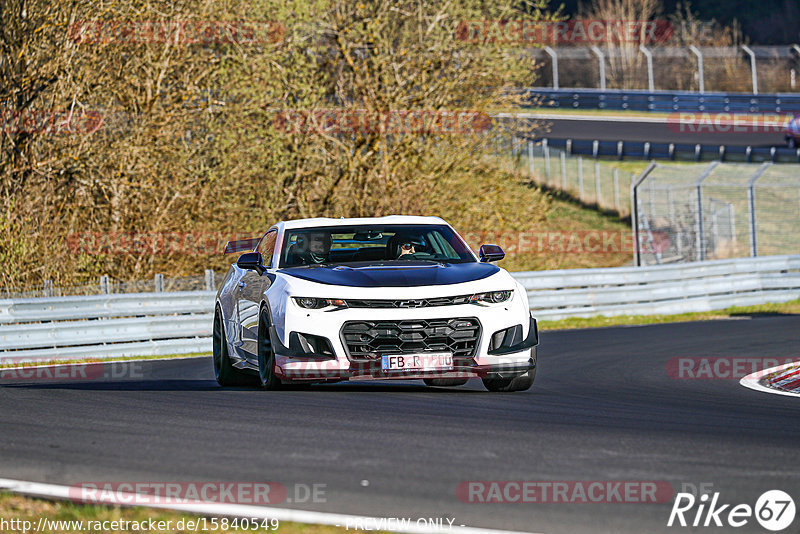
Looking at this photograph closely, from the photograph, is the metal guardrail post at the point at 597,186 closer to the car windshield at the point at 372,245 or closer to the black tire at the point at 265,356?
the car windshield at the point at 372,245

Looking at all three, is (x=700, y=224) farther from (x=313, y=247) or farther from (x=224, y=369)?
(x=313, y=247)

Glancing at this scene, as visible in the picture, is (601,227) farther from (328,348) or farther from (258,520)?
(258,520)

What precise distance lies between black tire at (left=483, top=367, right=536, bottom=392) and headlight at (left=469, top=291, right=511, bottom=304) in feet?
2.32

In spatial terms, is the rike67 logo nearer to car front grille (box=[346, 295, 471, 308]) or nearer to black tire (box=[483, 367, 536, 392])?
car front grille (box=[346, 295, 471, 308])

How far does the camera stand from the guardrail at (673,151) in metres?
40.6

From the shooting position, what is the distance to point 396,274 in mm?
9883

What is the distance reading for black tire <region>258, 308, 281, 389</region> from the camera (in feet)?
33.4

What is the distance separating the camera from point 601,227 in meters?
37.5

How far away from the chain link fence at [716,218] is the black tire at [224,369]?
1397 cm

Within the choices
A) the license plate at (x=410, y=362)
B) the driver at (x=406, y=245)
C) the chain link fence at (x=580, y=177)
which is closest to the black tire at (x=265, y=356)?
the license plate at (x=410, y=362)

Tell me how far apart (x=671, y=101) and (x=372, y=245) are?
4365 centimetres

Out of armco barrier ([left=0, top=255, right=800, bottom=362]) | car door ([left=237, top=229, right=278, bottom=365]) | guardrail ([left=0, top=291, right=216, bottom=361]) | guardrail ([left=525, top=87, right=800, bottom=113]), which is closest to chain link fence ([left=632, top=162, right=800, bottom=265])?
armco barrier ([left=0, top=255, right=800, bottom=362])

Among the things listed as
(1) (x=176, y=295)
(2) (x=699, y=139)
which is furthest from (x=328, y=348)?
(2) (x=699, y=139)

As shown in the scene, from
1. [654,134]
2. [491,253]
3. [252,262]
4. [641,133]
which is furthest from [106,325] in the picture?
[641,133]
